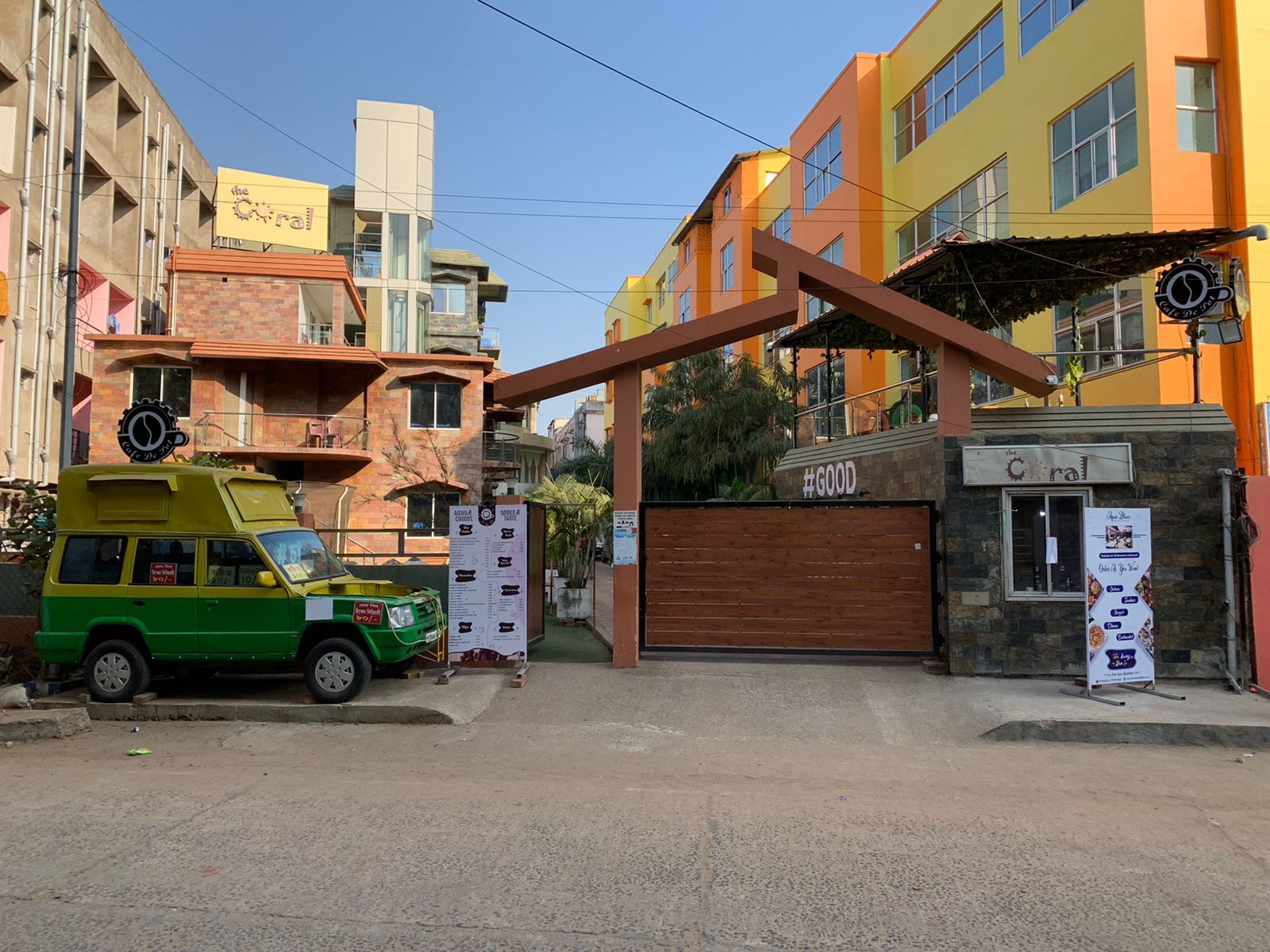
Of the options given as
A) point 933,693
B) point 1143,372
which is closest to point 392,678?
point 933,693

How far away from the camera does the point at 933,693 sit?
32.6 feet

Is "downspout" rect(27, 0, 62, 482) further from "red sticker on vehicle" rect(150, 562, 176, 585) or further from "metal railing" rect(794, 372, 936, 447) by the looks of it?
"metal railing" rect(794, 372, 936, 447)

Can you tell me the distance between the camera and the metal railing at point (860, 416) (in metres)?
15.3

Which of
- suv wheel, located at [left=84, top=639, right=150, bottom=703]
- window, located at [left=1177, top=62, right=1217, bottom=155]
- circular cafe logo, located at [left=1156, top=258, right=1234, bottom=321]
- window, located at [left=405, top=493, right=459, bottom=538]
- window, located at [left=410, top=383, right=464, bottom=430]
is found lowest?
suv wheel, located at [left=84, top=639, right=150, bottom=703]

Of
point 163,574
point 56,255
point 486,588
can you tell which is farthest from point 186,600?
point 56,255

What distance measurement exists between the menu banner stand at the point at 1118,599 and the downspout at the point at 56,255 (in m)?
30.1

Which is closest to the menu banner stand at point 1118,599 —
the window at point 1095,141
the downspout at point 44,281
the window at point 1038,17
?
the window at point 1095,141

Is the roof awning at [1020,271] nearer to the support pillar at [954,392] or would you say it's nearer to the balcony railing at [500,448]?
the support pillar at [954,392]

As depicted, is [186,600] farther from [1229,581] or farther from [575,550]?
[1229,581]

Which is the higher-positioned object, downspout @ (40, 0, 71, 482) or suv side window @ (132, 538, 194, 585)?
downspout @ (40, 0, 71, 482)

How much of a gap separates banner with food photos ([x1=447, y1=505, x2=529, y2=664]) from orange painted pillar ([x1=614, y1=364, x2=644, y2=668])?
48.1 inches

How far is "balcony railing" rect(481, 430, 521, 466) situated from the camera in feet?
109

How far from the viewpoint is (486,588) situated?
36.7 feet

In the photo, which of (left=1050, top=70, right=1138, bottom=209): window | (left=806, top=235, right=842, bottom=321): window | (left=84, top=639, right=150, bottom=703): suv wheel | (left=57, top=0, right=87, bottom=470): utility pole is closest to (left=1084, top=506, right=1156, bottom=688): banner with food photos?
(left=84, top=639, right=150, bottom=703): suv wheel
